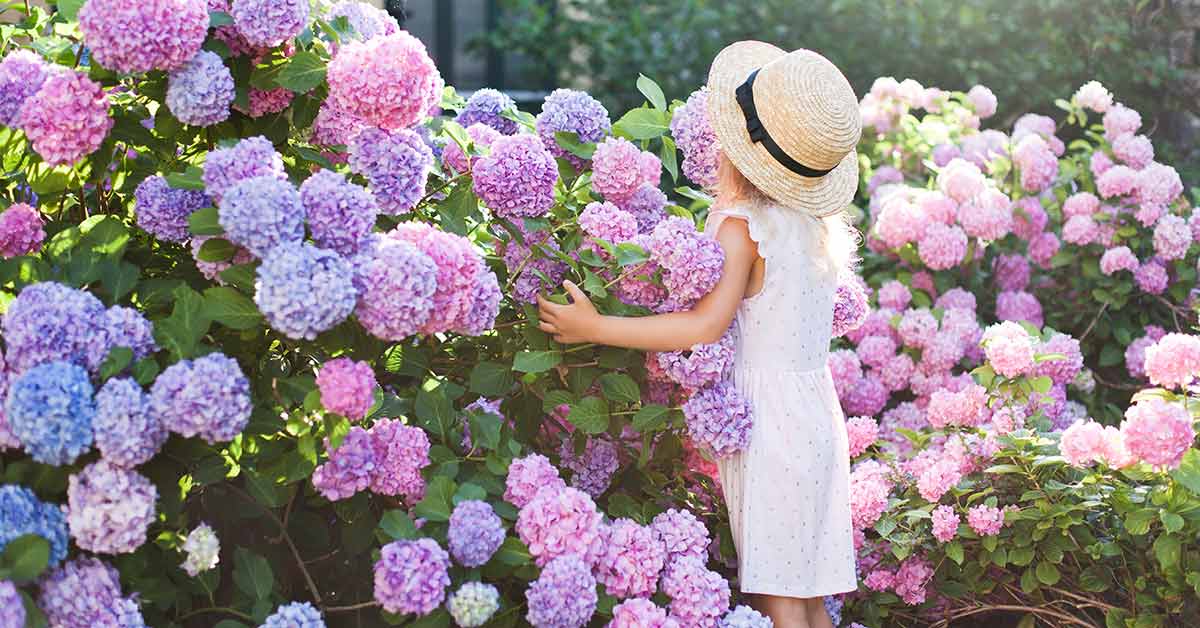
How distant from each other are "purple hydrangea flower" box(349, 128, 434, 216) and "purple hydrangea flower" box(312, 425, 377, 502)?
14.2 inches

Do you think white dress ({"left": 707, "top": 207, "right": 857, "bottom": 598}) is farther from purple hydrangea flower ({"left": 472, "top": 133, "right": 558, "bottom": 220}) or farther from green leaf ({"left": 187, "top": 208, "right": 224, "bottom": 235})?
green leaf ({"left": 187, "top": 208, "right": 224, "bottom": 235})

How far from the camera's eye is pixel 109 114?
2100 mm

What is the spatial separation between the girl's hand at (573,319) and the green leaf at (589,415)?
11cm

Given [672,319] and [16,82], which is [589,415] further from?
[16,82]

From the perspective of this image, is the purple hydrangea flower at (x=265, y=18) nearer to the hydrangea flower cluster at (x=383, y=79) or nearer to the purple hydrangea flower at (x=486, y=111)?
the hydrangea flower cluster at (x=383, y=79)

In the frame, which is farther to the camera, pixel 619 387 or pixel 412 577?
pixel 619 387

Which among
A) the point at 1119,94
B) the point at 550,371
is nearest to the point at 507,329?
the point at 550,371

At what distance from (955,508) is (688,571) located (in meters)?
0.83

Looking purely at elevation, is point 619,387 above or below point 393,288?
below

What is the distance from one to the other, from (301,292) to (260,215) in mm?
139

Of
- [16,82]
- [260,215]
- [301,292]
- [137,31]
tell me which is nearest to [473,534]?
[301,292]

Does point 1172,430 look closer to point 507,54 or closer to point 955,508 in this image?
point 955,508

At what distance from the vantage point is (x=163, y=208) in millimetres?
2059

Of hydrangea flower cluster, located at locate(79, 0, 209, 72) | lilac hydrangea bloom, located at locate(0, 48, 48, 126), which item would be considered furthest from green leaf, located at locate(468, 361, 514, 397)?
lilac hydrangea bloom, located at locate(0, 48, 48, 126)
